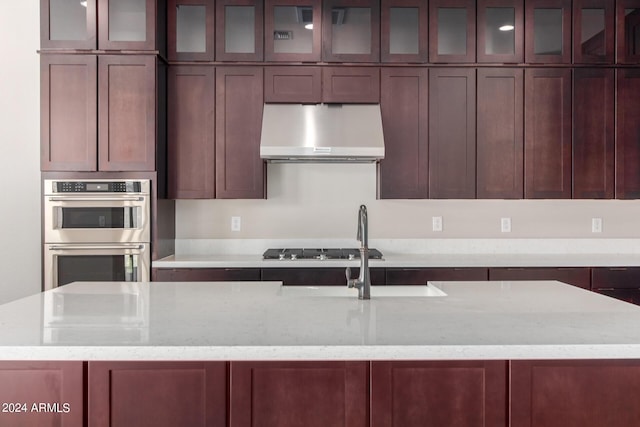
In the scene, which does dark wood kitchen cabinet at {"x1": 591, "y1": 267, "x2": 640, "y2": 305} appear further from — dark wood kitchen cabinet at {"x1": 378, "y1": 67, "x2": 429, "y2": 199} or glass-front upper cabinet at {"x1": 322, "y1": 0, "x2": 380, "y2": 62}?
glass-front upper cabinet at {"x1": 322, "y1": 0, "x2": 380, "y2": 62}

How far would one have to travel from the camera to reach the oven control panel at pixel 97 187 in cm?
302

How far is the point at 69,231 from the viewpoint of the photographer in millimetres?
3021

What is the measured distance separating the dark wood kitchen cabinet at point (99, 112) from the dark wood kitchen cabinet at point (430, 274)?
6.04ft

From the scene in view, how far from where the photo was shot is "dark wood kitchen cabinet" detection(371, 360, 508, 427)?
49.6 inches

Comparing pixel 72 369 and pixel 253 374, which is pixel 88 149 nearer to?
pixel 72 369

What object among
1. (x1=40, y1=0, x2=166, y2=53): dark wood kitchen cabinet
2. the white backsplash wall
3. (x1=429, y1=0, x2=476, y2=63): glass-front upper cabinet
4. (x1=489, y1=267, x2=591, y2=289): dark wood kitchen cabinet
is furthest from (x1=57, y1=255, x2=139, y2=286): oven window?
(x1=429, y1=0, x2=476, y2=63): glass-front upper cabinet

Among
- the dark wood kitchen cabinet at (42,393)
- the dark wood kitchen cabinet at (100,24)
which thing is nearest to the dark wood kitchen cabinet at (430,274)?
the dark wood kitchen cabinet at (42,393)

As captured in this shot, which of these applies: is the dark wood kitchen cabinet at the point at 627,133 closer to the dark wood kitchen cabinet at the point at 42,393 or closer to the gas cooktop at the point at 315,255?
the gas cooktop at the point at 315,255

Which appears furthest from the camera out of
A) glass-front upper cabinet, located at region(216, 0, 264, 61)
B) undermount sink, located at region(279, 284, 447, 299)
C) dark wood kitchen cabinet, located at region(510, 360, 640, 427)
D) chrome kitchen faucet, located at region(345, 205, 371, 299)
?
glass-front upper cabinet, located at region(216, 0, 264, 61)

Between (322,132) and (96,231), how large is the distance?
1.71m

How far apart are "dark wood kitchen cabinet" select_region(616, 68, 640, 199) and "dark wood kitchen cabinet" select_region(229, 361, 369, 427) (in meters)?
3.05

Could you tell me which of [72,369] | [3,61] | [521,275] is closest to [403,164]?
[521,275]

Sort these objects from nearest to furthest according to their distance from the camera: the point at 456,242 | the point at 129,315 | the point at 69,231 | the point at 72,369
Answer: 1. the point at 72,369
2. the point at 129,315
3. the point at 69,231
4. the point at 456,242

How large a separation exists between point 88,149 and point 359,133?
1896 millimetres
